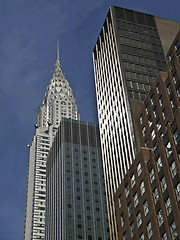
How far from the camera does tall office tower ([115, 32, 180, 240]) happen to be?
58.4 meters

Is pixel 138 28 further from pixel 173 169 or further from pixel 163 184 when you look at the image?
pixel 173 169

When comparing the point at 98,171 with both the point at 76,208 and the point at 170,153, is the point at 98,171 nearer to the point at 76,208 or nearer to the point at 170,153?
the point at 76,208

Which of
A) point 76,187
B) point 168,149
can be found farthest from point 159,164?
point 76,187

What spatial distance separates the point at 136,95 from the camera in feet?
368

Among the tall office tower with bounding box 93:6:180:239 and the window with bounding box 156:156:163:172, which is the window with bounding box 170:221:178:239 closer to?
the window with bounding box 156:156:163:172

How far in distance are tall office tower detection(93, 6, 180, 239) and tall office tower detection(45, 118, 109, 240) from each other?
38712 mm

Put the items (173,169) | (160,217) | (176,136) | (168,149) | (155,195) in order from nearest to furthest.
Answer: (160,217) → (173,169) → (176,136) → (155,195) → (168,149)

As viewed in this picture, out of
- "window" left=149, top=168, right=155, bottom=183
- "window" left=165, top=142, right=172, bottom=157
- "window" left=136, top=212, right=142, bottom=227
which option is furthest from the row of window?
"window" left=136, top=212, right=142, bottom=227

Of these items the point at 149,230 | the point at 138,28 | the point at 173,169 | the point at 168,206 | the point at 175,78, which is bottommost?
the point at 149,230

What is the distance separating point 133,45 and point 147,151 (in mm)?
63817

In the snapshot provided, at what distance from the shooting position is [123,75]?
117 meters

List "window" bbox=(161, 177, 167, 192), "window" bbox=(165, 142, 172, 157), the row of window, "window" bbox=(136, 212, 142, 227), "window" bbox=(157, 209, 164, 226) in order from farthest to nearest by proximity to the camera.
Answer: the row of window, "window" bbox=(136, 212, 142, 227), "window" bbox=(165, 142, 172, 157), "window" bbox=(161, 177, 167, 192), "window" bbox=(157, 209, 164, 226)

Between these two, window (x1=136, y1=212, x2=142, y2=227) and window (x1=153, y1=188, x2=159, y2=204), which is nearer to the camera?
window (x1=153, y1=188, x2=159, y2=204)

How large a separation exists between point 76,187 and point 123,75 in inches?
2171
